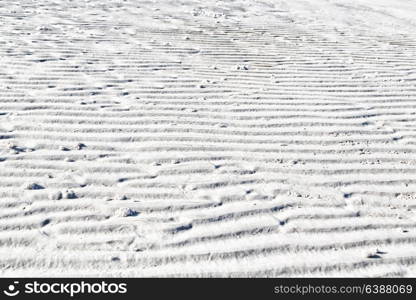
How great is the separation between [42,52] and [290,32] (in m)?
4.32

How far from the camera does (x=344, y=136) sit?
4547 mm

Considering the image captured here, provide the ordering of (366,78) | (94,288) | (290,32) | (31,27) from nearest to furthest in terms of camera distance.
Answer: (94,288) → (366,78) → (31,27) → (290,32)

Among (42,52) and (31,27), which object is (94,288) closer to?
(42,52)

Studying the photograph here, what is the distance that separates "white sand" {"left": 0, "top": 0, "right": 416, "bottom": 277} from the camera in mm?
2973

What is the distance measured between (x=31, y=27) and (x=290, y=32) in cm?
427

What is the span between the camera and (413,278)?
2850 millimetres

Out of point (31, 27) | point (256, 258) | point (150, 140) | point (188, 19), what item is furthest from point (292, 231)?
point (188, 19)

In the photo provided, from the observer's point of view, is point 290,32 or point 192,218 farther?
point 290,32

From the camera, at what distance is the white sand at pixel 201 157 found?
9.75 feet

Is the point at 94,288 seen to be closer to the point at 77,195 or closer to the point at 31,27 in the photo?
the point at 77,195

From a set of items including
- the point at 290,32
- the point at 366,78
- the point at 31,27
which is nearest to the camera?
the point at 366,78

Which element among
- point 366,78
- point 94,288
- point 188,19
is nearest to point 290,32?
point 188,19

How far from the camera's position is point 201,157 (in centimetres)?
404

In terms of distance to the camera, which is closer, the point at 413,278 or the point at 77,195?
the point at 413,278
